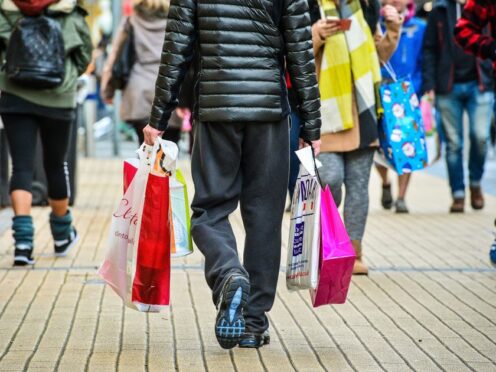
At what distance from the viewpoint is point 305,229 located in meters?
5.51

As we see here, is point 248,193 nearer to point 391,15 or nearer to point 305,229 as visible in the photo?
point 305,229

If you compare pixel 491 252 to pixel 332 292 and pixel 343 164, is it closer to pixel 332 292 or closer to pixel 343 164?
pixel 343 164

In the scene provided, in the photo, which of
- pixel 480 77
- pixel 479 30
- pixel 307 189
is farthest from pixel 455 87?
pixel 307 189

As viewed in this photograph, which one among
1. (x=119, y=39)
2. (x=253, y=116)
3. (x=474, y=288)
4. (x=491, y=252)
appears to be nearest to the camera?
(x=253, y=116)

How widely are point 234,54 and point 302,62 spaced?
306 mm

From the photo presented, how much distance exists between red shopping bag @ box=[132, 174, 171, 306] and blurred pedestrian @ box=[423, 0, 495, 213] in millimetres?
6081

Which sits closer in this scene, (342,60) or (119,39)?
(342,60)

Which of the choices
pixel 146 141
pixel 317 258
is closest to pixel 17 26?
pixel 146 141

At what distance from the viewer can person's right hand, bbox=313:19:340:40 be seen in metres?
6.95

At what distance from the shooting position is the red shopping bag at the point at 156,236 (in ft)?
17.7

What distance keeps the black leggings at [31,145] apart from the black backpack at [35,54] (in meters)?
0.24

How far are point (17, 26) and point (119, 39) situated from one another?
219 centimetres

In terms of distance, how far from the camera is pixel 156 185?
5.40 metres

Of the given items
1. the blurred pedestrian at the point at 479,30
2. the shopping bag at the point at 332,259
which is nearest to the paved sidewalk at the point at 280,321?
the shopping bag at the point at 332,259
